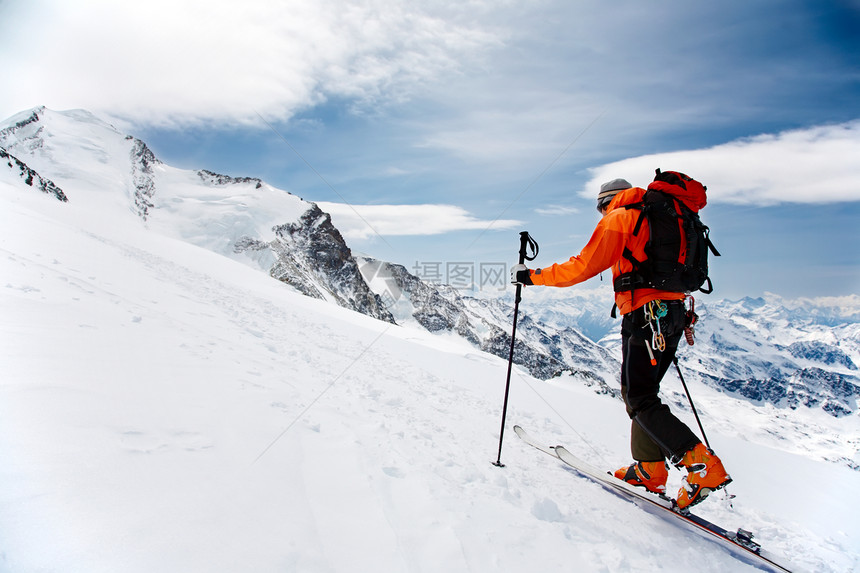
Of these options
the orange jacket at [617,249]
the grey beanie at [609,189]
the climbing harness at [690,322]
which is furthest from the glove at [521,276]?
the climbing harness at [690,322]

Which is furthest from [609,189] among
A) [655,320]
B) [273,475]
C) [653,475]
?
[273,475]

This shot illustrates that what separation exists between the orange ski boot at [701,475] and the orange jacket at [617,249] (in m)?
1.60

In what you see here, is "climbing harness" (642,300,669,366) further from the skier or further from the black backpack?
the black backpack

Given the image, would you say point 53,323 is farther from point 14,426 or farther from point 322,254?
point 322,254

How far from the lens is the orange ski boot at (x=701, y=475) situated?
3844 millimetres

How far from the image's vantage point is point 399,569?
235cm

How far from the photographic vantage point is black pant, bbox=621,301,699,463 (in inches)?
164

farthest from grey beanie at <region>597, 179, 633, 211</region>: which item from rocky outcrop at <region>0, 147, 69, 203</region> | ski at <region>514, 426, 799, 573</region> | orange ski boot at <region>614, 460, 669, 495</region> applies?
rocky outcrop at <region>0, 147, 69, 203</region>

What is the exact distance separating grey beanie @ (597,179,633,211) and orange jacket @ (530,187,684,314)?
0.47m

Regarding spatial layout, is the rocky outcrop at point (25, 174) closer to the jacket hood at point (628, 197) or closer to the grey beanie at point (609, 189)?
the grey beanie at point (609, 189)

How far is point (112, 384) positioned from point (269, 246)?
8166 cm

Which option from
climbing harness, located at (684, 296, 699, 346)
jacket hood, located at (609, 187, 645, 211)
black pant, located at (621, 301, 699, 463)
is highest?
jacket hood, located at (609, 187, 645, 211)

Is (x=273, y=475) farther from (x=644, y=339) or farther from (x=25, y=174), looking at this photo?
(x=25, y=174)

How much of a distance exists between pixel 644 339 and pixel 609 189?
6.26ft
